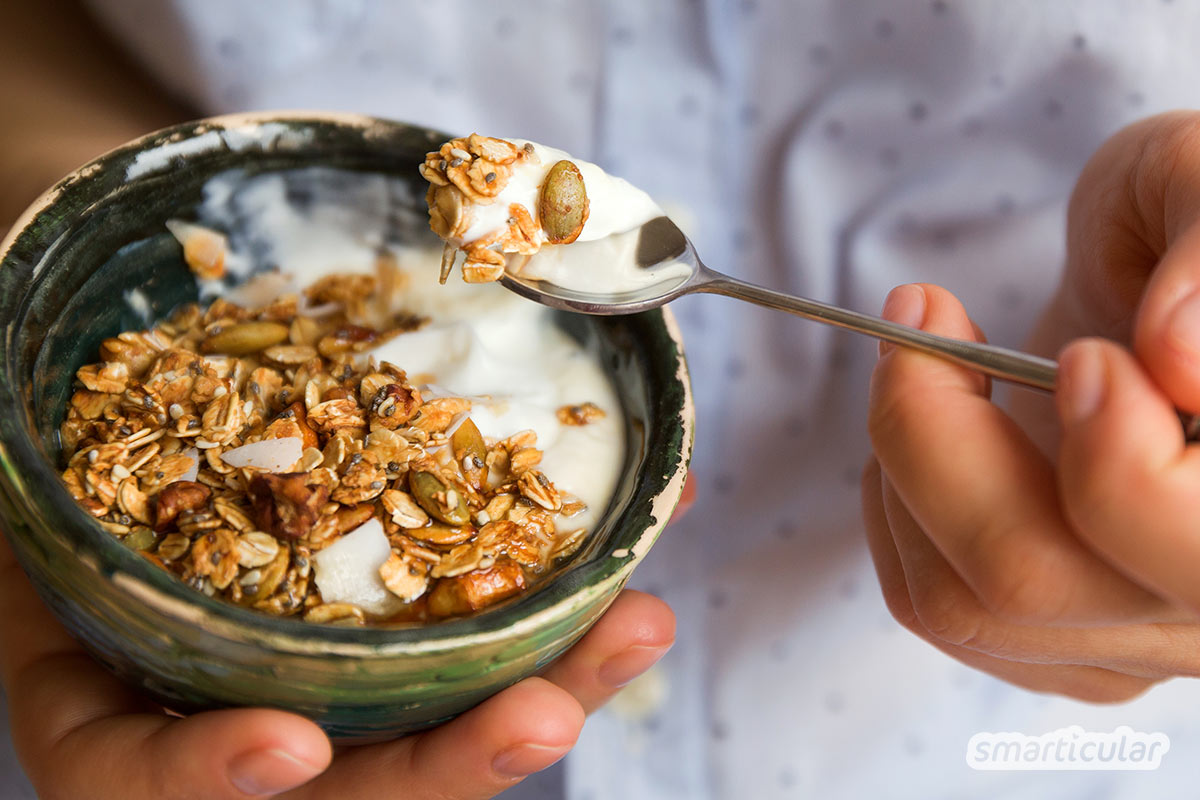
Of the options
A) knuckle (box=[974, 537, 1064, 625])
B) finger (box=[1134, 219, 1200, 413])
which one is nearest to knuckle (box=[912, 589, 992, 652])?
knuckle (box=[974, 537, 1064, 625])

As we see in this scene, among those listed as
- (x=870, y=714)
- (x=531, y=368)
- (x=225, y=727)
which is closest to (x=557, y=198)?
(x=531, y=368)

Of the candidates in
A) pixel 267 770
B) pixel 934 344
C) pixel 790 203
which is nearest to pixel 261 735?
pixel 267 770

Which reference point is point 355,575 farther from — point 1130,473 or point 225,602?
point 1130,473

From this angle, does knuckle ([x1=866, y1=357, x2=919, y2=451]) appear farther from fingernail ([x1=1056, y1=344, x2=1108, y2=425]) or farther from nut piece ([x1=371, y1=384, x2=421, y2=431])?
nut piece ([x1=371, y1=384, x2=421, y2=431])

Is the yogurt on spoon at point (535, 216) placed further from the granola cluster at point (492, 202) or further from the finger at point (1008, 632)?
the finger at point (1008, 632)

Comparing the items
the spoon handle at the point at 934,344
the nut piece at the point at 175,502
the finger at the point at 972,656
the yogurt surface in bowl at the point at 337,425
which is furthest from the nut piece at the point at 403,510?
the finger at the point at 972,656

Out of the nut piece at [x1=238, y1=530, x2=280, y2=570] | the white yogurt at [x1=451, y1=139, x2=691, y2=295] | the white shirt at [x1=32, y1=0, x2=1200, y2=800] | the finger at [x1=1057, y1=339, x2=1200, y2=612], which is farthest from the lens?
the white shirt at [x1=32, y1=0, x2=1200, y2=800]

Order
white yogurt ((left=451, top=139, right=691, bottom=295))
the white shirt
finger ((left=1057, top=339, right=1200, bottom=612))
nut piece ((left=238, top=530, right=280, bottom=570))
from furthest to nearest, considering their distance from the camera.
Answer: the white shirt, white yogurt ((left=451, top=139, right=691, bottom=295)), nut piece ((left=238, top=530, right=280, bottom=570)), finger ((left=1057, top=339, right=1200, bottom=612))
